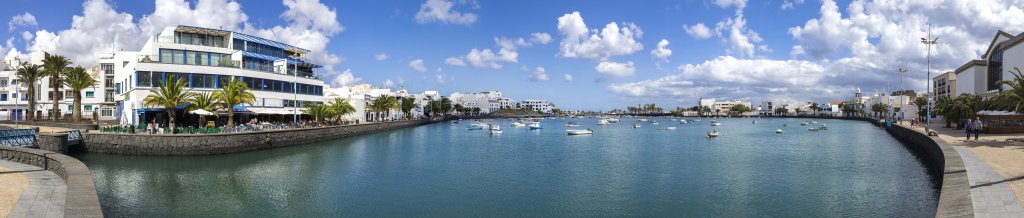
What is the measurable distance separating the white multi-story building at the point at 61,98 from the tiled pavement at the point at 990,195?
9579cm

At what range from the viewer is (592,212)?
20.7 meters

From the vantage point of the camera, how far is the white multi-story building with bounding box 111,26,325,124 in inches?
2073

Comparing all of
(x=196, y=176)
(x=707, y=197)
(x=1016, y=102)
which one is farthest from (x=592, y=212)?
(x=1016, y=102)

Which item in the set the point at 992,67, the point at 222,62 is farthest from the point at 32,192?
the point at 992,67

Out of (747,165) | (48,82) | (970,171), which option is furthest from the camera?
(48,82)

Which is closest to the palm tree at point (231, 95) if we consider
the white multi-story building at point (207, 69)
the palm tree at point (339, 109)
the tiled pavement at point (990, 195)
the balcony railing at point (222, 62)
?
the white multi-story building at point (207, 69)

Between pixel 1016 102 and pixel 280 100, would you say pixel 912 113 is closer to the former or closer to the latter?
pixel 1016 102

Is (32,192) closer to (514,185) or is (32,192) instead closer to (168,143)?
(514,185)

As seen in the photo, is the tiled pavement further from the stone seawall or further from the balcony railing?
the balcony railing

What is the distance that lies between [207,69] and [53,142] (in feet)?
71.2

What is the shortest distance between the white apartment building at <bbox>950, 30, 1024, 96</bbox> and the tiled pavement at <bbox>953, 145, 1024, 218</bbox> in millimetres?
69922

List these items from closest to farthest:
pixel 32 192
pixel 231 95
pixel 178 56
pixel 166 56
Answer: pixel 32 192 → pixel 231 95 → pixel 166 56 → pixel 178 56

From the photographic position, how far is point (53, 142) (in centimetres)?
3478

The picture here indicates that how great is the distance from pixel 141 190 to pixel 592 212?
856 inches
